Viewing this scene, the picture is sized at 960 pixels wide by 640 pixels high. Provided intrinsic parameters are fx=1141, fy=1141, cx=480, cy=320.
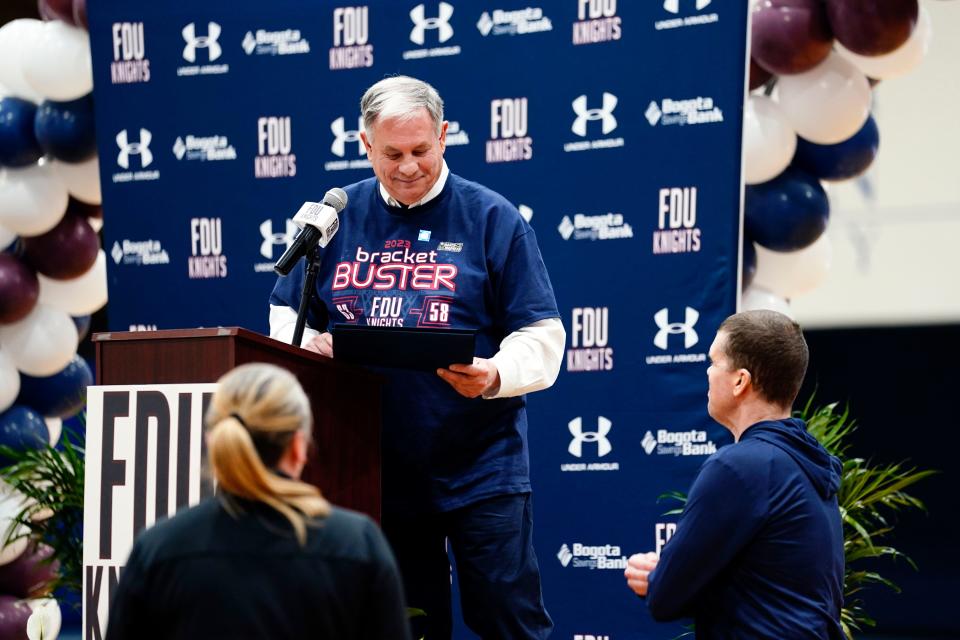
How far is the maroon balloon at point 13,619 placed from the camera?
5652mm

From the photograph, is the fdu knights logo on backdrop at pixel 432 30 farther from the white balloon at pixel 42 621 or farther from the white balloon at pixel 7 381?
the white balloon at pixel 42 621

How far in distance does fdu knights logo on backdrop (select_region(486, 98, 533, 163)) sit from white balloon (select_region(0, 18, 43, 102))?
2.43 m

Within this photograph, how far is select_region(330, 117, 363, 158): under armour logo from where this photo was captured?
560cm

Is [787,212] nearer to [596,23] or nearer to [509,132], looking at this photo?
[596,23]

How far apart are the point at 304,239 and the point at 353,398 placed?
1.25ft

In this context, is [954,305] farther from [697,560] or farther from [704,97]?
[697,560]

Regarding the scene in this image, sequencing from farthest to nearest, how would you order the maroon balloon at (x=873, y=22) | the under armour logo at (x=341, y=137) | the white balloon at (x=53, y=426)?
the white balloon at (x=53, y=426) → the under armour logo at (x=341, y=137) → the maroon balloon at (x=873, y=22)

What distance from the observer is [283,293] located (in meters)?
2.94

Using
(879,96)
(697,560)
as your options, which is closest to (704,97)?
(879,96)

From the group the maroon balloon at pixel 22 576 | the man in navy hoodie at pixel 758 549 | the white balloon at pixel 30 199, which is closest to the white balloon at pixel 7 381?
the white balloon at pixel 30 199

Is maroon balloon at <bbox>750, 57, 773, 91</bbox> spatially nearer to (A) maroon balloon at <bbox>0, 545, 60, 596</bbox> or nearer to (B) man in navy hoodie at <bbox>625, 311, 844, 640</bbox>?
(B) man in navy hoodie at <bbox>625, 311, 844, 640</bbox>

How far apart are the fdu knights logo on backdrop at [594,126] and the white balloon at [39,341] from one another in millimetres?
2820

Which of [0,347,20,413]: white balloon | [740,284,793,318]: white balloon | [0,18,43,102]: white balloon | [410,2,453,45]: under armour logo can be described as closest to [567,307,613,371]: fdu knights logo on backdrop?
[740,284,793,318]: white balloon

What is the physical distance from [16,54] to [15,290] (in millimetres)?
1207
